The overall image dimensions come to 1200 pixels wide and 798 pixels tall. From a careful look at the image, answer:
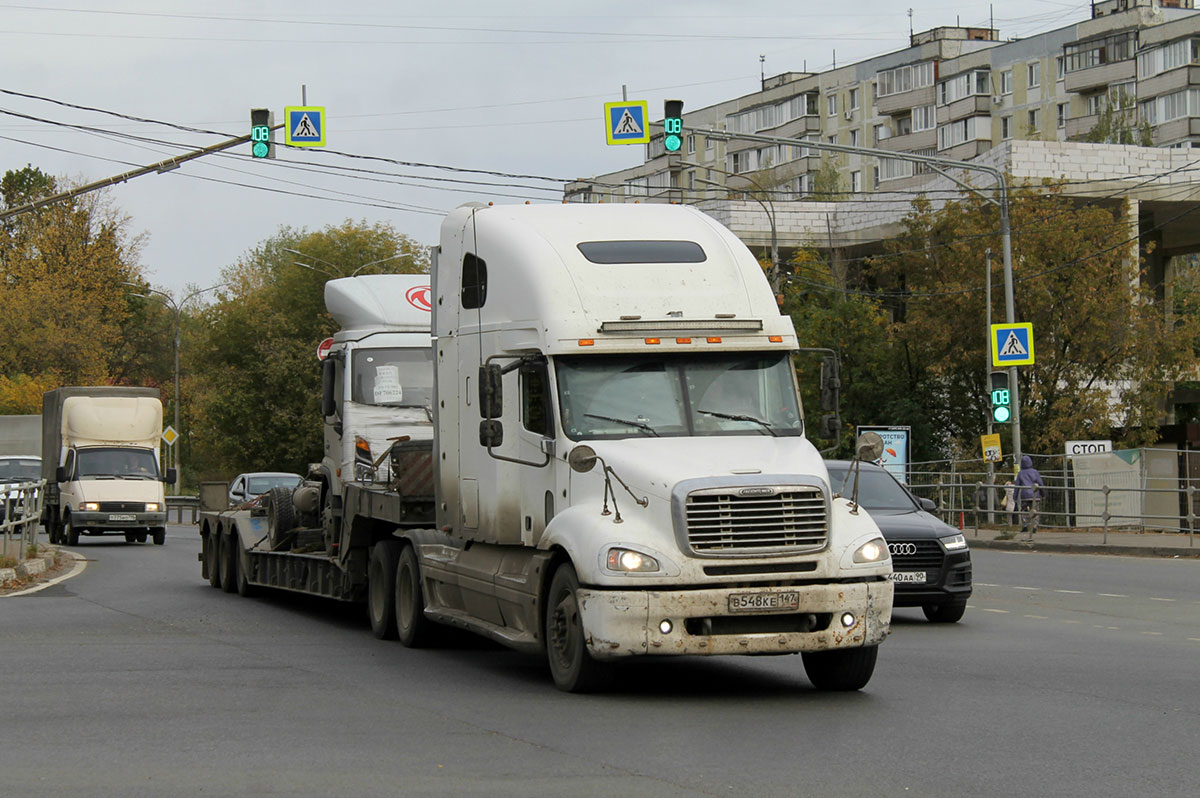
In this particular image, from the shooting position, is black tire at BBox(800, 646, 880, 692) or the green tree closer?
black tire at BBox(800, 646, 880, 692)

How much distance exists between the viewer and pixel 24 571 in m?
22.7

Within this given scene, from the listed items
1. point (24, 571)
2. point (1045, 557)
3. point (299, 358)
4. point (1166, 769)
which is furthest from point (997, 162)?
point (1166, 769)

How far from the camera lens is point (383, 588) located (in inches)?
592

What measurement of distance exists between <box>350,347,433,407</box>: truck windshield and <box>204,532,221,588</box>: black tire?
16.0 ft

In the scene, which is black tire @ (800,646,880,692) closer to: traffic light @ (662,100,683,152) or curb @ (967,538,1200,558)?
traffic light @ (662,100,683,152)

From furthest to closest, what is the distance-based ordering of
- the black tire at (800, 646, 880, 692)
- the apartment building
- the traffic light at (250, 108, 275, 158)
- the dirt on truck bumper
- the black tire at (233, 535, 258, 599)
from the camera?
the apartment building
the traffic light at (250, 108, 275, 158)
the black tire at (233, 535, 258, 599)
the black tire at (800, 646, 880, 692)
the dirt on truck bumper

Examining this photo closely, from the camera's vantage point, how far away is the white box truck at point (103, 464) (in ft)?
119

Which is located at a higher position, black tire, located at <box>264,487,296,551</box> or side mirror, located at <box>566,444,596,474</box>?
side mirror, located at <box>566,444,596,474</box>

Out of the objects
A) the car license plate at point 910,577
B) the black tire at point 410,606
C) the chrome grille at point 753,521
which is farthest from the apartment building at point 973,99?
the chrome grille at point 753,521

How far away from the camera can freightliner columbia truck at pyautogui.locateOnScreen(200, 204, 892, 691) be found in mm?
10578

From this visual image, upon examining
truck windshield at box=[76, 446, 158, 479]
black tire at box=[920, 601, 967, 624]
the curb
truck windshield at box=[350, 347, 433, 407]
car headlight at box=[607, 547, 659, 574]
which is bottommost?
the curb

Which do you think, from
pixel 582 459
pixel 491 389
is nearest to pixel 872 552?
pixel 582 459

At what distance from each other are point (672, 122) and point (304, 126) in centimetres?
540

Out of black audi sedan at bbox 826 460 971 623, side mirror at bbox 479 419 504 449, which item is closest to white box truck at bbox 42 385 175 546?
black audi sedan at bbox 826 460 971 623
